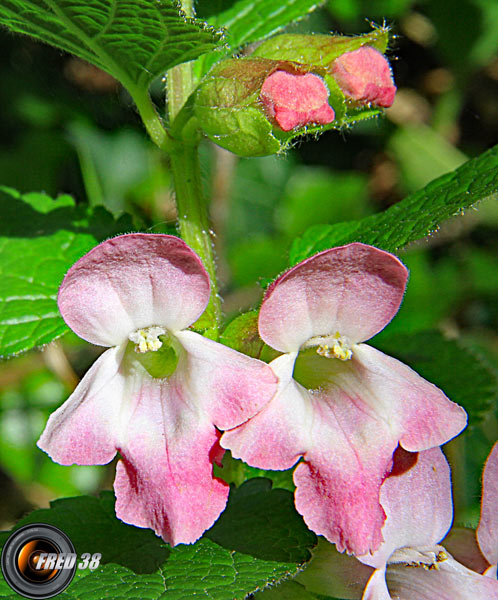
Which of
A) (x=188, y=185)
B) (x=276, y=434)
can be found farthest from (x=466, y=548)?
(x=188, y=185)

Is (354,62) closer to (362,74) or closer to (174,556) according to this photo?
(362,74)

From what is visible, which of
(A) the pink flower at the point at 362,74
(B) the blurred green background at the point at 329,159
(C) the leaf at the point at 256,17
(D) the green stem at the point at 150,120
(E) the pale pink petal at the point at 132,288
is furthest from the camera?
(B) the blurred green background at the point at 329,159

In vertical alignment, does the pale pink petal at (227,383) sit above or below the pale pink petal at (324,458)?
above

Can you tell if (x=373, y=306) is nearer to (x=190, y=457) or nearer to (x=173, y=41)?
(x=190, y=457)

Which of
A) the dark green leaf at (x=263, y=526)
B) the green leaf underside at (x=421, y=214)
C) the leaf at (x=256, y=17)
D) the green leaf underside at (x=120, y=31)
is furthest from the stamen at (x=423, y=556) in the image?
the leaf at (x=256, y=17)

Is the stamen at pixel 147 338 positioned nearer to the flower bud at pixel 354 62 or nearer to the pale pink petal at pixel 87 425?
the pale pink petal at pixel 87 425

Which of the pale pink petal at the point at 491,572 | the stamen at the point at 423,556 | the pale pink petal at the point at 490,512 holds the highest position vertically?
the pale pink petal at the point at 490,512

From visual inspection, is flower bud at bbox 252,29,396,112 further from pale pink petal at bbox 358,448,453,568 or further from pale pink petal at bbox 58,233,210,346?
pale pink petal at bbox 358,448,453,568

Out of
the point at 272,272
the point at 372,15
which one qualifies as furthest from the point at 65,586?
the point at 372,15
